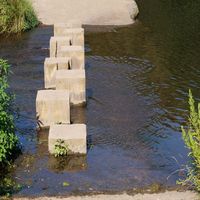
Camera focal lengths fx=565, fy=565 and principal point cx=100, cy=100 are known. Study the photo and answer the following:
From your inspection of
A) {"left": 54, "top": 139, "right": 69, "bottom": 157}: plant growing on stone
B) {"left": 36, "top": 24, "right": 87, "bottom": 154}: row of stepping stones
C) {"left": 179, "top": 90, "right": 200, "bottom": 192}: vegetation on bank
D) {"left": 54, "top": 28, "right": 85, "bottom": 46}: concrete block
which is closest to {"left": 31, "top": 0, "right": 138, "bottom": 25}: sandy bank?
{"left": 54, "top": 28, "right": 85, "bottom": 46}: concrete block

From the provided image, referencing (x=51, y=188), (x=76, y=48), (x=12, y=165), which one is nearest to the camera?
(x=51, y=188)

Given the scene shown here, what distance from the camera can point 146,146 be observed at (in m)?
8.89

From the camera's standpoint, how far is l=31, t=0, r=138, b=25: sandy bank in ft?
58.5

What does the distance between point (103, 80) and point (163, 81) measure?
131 centimetres

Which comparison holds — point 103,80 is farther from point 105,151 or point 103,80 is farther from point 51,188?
point 51,188

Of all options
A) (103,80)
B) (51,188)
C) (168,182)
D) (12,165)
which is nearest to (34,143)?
(12,165)

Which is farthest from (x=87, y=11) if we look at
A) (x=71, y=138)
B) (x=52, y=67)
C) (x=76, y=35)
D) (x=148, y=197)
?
(x=148, y=197)

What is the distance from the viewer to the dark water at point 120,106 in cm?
783

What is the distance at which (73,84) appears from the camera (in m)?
10.4

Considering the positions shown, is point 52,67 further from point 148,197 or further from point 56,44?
point 148,197

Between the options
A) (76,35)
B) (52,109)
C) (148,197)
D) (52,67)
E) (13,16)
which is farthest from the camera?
(13,16)

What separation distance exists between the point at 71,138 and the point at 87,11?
35.2ft

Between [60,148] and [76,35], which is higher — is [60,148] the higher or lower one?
the lower one

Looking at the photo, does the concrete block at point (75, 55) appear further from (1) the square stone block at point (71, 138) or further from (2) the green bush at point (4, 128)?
(2) the green bush at point (4, 128)
